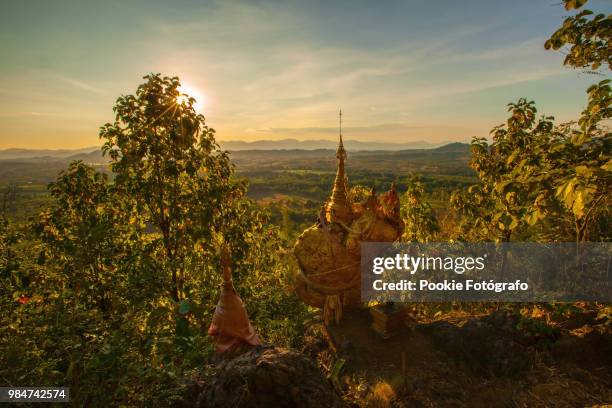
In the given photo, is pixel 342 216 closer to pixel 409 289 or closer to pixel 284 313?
pixel 284 313

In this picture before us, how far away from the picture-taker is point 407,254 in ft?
38.4

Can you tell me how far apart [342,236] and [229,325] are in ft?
15.5

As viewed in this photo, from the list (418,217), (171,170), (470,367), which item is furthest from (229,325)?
(418,217)

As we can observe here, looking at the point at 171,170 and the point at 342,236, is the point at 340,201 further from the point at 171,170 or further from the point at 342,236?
the point at 171,170

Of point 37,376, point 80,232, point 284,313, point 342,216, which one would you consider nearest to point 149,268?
point 80,232

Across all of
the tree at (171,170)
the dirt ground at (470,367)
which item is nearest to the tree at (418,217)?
the dirt ground at (470,367)

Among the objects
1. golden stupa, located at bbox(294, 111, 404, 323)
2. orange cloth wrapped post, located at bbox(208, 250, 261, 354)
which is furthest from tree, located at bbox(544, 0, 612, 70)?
orange cloth wrapped post, located at bbox(208, 250, 261, 354)

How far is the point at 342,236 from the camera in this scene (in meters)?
10.1

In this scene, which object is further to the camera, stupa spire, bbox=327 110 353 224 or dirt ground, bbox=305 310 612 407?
stupa spire, bbox=327 110 353 224

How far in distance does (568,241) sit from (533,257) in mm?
1479

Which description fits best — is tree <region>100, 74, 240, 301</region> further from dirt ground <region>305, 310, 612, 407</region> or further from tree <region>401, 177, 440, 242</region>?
tree <region>401, 177, 440, 242</region>

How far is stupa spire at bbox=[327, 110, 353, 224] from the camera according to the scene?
408 inches

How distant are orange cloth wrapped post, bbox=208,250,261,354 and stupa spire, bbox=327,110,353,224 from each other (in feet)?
14.7

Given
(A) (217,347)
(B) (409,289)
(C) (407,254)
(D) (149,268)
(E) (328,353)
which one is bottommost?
(E) (328,353)
